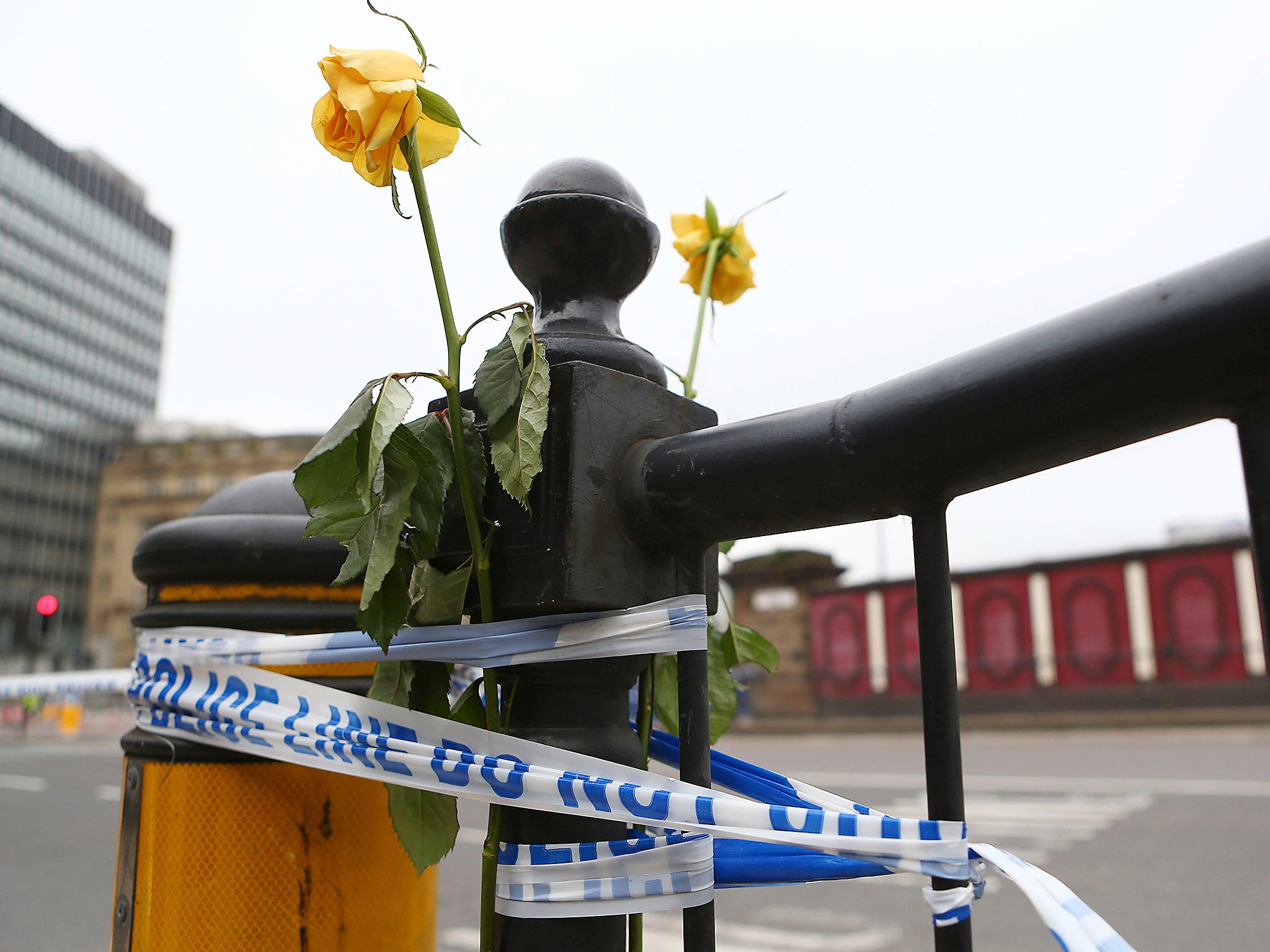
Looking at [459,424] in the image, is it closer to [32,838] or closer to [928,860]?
[928,860]

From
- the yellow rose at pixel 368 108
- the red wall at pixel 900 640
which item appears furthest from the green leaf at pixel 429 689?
the red wall at pixel 900 640

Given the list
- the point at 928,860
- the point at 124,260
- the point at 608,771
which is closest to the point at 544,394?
the point at 608,771

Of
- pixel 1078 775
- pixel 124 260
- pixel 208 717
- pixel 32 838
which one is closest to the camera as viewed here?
pixel 208 717

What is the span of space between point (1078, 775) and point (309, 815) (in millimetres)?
10215

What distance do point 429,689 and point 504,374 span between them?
12.3 inches

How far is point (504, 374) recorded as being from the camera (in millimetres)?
728

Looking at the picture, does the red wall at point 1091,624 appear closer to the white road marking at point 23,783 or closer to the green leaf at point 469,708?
the white road marking at point 23,783

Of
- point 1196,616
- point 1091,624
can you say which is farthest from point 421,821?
point 1091,624

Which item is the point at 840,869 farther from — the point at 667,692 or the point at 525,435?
the point at 525,435

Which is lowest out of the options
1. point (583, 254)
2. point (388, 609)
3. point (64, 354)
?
point (388, 609)

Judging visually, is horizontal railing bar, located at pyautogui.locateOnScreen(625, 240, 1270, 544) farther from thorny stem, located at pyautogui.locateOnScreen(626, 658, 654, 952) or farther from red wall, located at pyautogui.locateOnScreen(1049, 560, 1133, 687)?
red wall, located at pyautogui.locateOnScreen(1049, 560, 1133, 687)

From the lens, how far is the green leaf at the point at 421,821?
0.79m

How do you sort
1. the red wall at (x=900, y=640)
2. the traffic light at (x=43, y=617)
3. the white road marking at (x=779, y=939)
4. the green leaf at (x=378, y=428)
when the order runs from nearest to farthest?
the green leaf at (x=378, y=428)
the white road marking at (x=779, y=939)
the traffic light at (x=43, y=617)
the red wall at (x=900, y=640)

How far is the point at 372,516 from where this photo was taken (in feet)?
2.30
